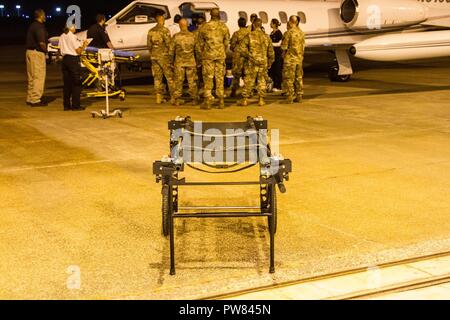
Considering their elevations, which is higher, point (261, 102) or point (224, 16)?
point (224, 16)

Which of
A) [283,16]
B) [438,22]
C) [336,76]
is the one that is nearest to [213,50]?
[283,16]

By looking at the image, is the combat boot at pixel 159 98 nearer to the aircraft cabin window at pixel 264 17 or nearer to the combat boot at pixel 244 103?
the combat boot at pixel 244 103

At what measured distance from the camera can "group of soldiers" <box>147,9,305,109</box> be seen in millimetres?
13492

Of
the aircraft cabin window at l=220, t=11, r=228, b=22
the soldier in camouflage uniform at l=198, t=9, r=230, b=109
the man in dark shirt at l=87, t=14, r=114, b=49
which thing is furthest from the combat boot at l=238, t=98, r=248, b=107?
the aircraft cabin window at l=220, t=11, r=228, b=22

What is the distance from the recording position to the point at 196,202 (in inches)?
274

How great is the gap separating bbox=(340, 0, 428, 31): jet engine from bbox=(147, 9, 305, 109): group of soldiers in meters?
5.60

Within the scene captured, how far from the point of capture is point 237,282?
4.85 m

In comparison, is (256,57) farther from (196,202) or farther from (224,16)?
(196,202)

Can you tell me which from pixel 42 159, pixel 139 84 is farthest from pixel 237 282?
pixel 139 84

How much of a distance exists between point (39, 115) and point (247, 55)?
14.0ft

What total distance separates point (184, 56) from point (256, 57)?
1445mm

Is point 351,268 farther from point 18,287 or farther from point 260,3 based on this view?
point 260,3

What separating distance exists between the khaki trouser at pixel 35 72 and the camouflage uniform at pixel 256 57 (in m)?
4.02

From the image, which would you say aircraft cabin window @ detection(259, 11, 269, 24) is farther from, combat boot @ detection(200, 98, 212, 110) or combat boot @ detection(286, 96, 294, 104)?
combat boot @ detection(200, 98, 212, 110)
